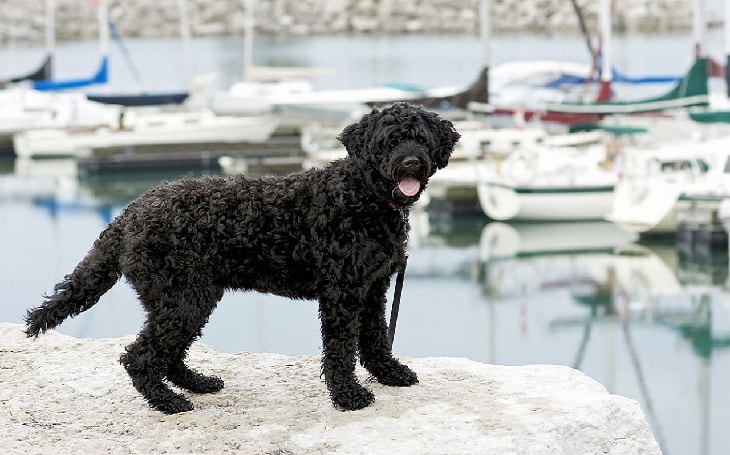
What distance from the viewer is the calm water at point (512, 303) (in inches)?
541

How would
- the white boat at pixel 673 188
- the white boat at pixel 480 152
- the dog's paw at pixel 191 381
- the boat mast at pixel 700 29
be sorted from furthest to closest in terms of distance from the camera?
the boat mast at pixel 700 29 → the white boat at pixel 480 152 → the white boat at pixel 673 188 → the dog's paw at pixel 191 381

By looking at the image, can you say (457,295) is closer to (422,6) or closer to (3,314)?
(3,314)

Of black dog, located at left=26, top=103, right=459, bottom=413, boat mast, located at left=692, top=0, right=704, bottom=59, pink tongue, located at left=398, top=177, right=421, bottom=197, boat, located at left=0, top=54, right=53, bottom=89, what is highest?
boat mast, located at left=692, top=0, right=704, bottom=59

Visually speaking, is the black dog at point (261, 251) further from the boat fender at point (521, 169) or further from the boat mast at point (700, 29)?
the boat mast at point (700, 29)

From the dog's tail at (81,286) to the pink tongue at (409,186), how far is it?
145cm

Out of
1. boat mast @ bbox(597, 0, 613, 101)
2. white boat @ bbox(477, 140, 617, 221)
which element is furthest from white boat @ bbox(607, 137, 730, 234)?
boat mast @ bbox(597, 0, 613, 101)

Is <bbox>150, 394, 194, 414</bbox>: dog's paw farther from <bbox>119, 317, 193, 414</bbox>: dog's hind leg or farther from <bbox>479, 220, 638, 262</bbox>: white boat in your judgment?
<bbox>479, 220, 638, 262</bbox>: white boat

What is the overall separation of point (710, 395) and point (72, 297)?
8.98 meters

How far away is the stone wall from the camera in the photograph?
81812 mm

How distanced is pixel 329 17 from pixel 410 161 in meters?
83.3

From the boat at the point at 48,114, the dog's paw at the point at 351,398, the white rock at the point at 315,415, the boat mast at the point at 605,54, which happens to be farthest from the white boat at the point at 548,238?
the dog's paw at the point at 351,398

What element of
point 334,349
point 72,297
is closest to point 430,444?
point 334,349

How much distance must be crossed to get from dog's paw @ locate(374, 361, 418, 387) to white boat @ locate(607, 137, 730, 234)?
1532 centimetres

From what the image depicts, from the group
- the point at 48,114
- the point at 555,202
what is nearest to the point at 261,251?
the point at 555,202
